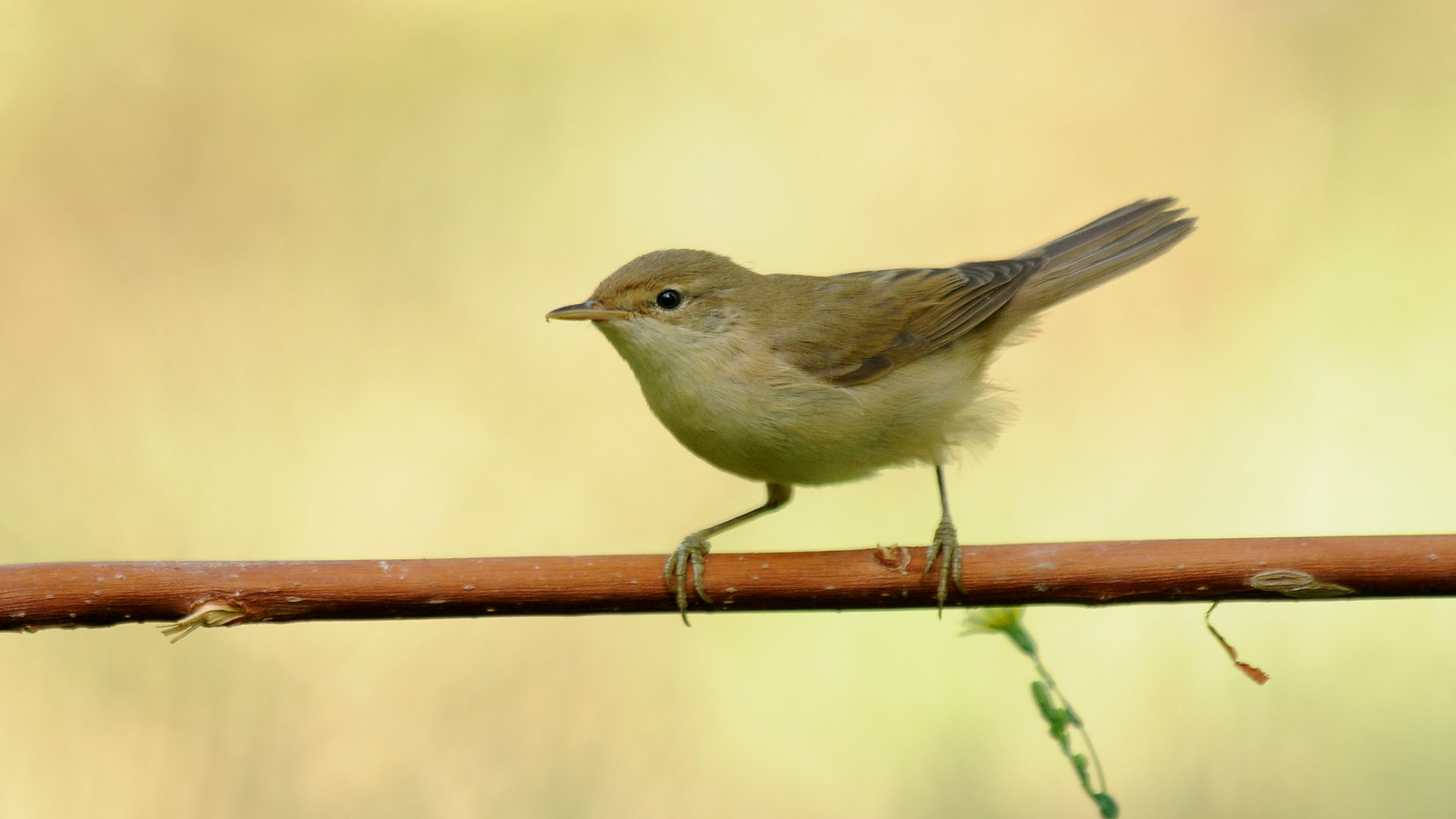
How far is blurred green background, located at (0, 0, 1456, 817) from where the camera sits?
3.83 meters

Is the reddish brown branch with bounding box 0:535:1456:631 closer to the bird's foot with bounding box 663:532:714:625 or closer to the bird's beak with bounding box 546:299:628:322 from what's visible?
the bird's foot with bounding box 663:532:714:625

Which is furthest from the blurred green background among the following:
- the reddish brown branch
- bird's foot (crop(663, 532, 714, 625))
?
the reddish brown branch

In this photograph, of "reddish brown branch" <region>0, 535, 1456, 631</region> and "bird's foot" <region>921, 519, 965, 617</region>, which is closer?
"reddish brown branch" <region>0, 535, 1456, 631</region>

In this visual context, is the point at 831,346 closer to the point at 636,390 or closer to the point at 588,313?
the point at 588,313

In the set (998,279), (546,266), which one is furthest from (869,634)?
(546,266)

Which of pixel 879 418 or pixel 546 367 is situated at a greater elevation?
pixel 546 367

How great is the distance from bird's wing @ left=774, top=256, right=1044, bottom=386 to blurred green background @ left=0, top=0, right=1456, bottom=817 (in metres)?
0.81

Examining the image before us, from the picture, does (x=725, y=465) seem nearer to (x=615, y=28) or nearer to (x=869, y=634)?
(x=869, y=634)

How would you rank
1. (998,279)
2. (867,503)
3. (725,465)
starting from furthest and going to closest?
(867,503)
(998,279)
(725,465)

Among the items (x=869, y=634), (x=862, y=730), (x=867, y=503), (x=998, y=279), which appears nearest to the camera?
(x=998, y=279)

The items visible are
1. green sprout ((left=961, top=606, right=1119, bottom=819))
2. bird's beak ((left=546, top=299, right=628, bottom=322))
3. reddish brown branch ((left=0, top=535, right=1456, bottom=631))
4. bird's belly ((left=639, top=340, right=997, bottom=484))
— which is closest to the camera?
green sprout ((left=961, top=606, right=1119, bottom=819))

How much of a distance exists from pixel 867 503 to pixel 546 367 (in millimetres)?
1412

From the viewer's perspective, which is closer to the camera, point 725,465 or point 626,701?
point 725,465

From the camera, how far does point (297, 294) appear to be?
508 cm
